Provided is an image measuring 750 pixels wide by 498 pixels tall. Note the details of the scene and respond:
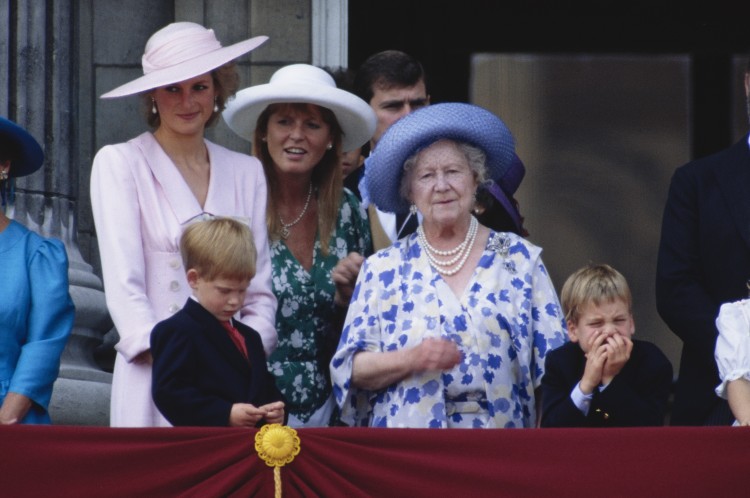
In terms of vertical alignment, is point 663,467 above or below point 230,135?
below

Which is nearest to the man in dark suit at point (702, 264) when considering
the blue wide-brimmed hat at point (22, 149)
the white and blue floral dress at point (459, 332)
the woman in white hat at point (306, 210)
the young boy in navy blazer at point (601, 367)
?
the young boy in navy blazer at point (601, 367)

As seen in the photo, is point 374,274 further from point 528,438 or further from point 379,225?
point 528,438

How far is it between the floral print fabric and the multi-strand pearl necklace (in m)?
0.44

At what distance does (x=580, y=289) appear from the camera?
554 cm

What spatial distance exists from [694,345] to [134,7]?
3563 millimetres

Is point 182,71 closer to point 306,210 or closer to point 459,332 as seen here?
point 306,210

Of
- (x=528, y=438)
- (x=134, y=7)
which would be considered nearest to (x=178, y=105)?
(x=528, y=438)

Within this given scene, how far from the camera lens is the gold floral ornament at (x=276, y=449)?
4.82m

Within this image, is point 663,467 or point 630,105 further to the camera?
point 630,105

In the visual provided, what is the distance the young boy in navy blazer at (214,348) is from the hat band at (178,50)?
2.49ft

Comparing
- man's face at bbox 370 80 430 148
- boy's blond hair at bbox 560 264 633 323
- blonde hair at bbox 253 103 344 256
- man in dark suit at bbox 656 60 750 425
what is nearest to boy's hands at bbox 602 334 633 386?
boy's blond hair at bbox 560 264 633 323

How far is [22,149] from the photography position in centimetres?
575

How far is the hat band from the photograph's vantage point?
19.4 ft

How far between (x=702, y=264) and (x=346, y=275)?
1.17 m
